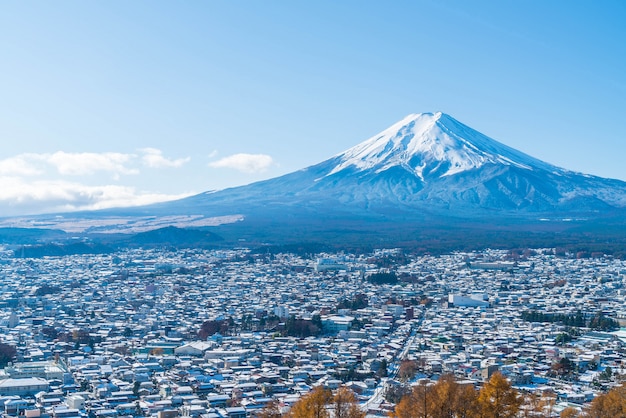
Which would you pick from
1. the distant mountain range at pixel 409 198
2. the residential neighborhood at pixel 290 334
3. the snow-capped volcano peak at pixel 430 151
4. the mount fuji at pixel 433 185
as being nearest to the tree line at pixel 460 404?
the residential neighborhood at pixel 290 334

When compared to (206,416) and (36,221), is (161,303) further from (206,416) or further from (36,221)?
(36,221)

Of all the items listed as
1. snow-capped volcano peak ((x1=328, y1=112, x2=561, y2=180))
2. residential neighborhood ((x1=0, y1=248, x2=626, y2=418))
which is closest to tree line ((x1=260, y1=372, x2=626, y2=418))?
residential neighborhood ((x1=0, y1=248, x2=626, y2=418))

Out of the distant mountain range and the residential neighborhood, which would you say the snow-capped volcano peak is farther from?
the residential neighborhood

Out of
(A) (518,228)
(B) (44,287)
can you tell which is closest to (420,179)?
(A) (518,228)

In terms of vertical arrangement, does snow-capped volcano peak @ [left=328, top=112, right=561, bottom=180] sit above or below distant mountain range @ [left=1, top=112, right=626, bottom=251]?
above

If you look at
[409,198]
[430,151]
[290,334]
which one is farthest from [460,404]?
[430,151]
